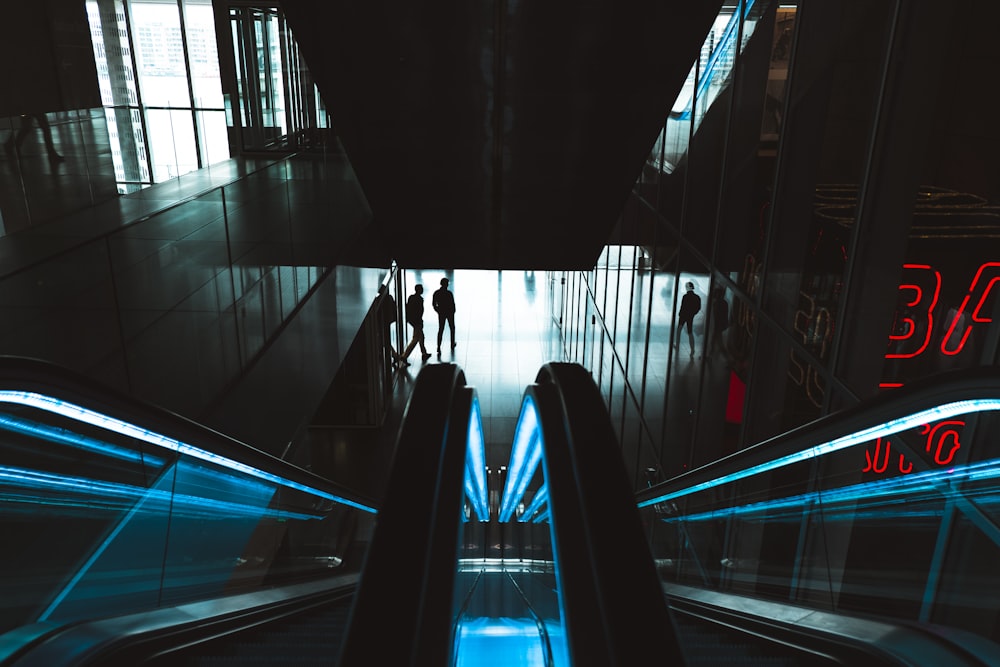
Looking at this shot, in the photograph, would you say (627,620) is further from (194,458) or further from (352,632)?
(194,458)

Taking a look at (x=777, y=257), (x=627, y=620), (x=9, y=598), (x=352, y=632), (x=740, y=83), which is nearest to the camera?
(x=352, y=632)

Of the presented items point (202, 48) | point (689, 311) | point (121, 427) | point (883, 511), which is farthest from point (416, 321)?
point (883, 511)

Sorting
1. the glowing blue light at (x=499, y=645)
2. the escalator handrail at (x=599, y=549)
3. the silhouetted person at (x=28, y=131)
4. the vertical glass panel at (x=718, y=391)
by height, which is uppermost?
the silhouetted person at (x=28, y=131)

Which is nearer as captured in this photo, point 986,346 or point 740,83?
point 986,346

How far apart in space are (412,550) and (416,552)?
0.01 meters

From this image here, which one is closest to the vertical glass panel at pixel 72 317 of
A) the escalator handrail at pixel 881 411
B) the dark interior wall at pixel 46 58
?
the escalator handrail at pixel 881 411

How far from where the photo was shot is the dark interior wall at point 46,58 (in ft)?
40.5

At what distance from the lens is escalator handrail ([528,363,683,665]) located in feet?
5.93

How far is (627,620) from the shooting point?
1.83 metres

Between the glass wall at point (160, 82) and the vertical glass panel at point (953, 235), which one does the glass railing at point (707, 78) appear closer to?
the vertical glass panel at point (953, 235)

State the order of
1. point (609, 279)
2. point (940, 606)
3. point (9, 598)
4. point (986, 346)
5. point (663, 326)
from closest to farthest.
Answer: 1. point (940, 606)
2. point (9, 598)
3. point (986, 346)
4. point (663, 326)
5. point (609, 279)

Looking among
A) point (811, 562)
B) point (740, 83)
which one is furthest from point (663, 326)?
point (811, 562)

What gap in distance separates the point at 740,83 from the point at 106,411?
580 centimetres

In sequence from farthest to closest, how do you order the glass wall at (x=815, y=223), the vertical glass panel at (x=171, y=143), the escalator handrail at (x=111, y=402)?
the vertical glass panel at (x=171, y=143)
the glass wall at (x=815, y=223)
the escalator handrail at (x=111, y=402)
